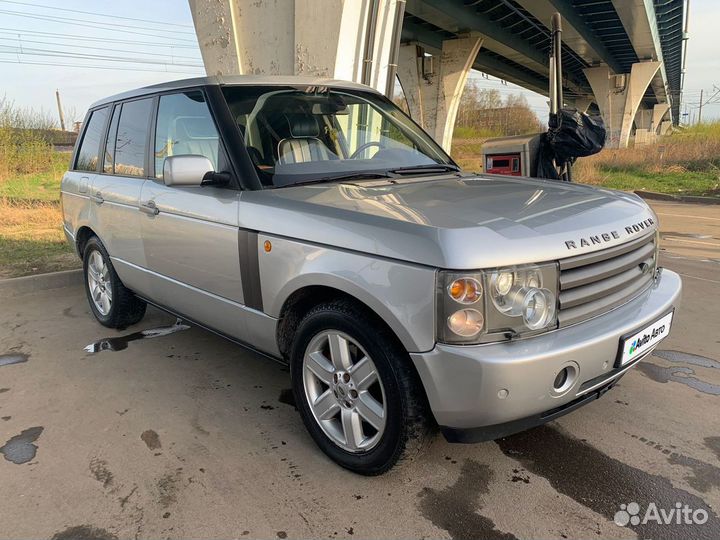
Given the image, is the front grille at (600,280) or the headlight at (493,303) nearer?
the headlight at (493,303)

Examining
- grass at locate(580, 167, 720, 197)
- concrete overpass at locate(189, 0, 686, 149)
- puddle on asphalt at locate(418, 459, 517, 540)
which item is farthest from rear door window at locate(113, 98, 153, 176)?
grass at locate(580, 167, 720, 197)

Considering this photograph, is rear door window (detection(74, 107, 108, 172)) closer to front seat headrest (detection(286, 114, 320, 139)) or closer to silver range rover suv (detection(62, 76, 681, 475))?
silver range rover suv (detection(62, 76, 681, 475))

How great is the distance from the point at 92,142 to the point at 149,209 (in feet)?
5.31

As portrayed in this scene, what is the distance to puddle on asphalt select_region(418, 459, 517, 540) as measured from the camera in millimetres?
2184

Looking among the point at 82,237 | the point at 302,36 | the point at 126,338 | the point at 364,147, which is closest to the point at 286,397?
the point at 364,147

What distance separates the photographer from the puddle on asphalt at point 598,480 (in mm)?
2191

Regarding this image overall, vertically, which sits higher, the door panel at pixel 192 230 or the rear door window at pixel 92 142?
the rear door window at pixel 92 142

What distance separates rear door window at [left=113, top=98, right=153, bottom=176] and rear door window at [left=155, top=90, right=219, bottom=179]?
198 mm

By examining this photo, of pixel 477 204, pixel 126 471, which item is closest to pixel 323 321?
pixel 477 204

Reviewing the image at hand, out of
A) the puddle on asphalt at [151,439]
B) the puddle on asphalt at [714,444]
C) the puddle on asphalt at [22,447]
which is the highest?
the puddle on asphalt at [22,447]

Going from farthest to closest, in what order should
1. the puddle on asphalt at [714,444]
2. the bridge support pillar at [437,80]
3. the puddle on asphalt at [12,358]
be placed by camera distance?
the bridge support pillar at [437,80] → the puddle on asphalt at [12,358] → the puddle on asphalt at [714,444]

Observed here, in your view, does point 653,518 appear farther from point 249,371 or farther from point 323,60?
point 323,60

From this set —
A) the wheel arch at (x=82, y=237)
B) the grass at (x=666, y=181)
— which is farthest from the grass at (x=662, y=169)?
the wheel arch at (x=82, y=237)

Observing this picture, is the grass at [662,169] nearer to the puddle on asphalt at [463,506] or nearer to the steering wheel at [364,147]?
the steering wheel at [364,147]
